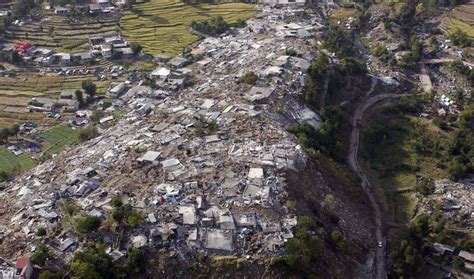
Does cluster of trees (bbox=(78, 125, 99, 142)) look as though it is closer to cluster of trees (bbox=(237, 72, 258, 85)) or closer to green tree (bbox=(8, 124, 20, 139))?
green tree (bbox=(8, 124, 20, 139))

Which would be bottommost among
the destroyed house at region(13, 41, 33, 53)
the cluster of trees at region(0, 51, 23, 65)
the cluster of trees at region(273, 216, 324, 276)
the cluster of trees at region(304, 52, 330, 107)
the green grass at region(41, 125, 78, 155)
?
the green grass at region(41, 125, 78, 155)

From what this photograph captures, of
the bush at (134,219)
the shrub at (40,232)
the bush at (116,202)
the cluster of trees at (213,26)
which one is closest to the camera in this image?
the shrub at (40,232)

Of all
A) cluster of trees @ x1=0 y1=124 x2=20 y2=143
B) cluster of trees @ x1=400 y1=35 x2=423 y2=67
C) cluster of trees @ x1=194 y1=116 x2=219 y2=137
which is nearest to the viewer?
cluster of trees @ x1=194 y1=116 x2=219 y2=137

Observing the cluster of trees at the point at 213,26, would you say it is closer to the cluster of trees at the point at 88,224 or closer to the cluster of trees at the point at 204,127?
the cluster of trees at the point at 204,127

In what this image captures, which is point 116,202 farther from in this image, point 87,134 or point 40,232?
point 87,134

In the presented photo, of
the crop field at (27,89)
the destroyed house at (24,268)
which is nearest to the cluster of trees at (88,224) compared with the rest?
the destroyed house at (24,268)

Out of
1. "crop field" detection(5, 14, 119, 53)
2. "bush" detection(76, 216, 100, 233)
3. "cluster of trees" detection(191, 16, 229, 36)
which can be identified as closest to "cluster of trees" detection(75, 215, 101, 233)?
"bush" detection(76, 216, 100, 233)

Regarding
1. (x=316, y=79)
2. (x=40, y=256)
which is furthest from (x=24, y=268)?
(x=316, y=79)
